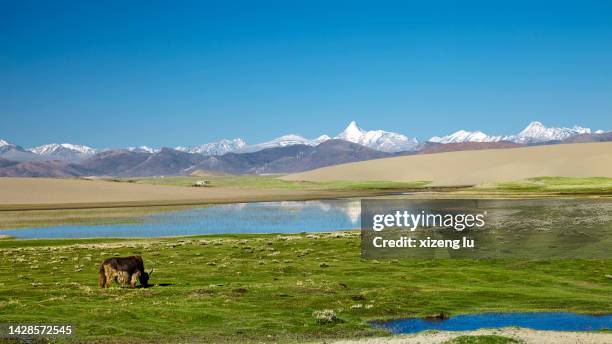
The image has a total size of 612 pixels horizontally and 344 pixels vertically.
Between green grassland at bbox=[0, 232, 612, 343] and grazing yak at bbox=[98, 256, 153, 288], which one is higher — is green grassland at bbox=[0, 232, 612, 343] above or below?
below

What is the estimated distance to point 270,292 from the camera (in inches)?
1527

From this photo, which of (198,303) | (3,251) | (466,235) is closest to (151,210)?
(3,251)

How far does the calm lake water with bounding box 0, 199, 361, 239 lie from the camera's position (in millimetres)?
89750

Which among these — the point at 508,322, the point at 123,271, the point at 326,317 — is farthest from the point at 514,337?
the point at 123,271

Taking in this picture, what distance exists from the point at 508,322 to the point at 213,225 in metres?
73.0

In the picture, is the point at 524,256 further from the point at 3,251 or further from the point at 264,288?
the point at 3,251

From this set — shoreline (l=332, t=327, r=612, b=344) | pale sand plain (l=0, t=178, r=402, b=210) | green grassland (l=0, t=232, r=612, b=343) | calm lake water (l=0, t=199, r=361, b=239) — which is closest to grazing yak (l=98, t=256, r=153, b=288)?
green grassland (l=0, t=232, r=612, b=343)

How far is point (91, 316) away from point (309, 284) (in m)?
14.3

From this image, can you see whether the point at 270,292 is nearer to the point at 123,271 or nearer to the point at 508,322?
the point at 123,271

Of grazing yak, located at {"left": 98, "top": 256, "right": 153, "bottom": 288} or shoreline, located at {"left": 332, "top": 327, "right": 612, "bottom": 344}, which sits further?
grazing yak, located at {"left": 98, "top": 256, "right": 153, "bottom": 288}

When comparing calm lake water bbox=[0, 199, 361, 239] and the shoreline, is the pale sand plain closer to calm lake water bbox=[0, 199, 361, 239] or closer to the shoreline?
calm lake water bbox=[0, 199, 361, 239]

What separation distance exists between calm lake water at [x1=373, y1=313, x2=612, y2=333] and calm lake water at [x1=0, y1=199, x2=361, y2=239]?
183 feet

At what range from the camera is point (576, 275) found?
46.6 m

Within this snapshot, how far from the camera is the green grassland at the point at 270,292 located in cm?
3016
